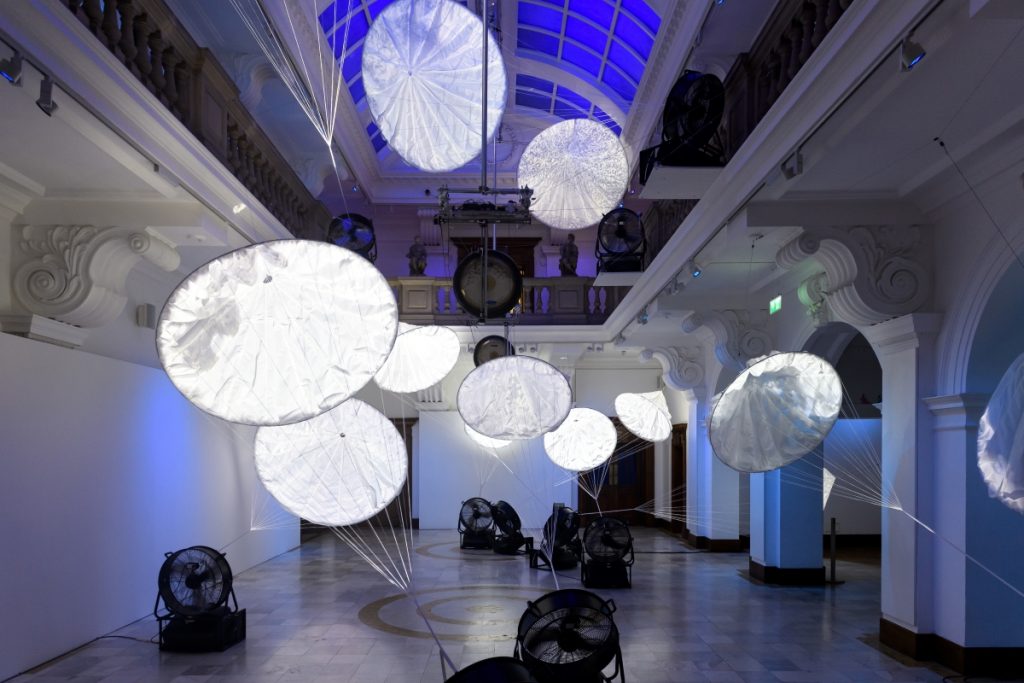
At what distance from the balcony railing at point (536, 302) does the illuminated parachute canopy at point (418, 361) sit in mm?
9415

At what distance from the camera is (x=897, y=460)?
930 cm

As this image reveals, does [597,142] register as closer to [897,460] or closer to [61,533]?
[897,460]

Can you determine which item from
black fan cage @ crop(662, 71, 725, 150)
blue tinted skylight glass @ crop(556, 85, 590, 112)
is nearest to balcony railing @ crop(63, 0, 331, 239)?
black fan cage @ crop(662, 71, 725, 150)

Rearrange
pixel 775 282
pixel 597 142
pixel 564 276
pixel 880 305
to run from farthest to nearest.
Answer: pixel 564 276, pixel 775 282, pixel 880 305, pixel 597 142

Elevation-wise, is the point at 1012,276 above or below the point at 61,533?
above

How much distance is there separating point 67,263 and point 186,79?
2354 millimetres

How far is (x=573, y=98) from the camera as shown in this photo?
61.0 ft

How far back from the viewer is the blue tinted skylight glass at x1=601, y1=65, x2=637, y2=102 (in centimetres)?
1628

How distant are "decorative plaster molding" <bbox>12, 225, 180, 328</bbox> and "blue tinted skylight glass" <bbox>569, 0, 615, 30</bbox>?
8803mm

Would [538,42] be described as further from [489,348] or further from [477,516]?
[477,516]

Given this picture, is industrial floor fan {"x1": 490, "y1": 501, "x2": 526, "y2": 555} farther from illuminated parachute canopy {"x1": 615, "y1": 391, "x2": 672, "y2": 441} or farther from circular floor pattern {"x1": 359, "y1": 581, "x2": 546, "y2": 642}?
circular floor pattern {"x1": 359, "y1": 581, "x2": 546, "y2": 642}

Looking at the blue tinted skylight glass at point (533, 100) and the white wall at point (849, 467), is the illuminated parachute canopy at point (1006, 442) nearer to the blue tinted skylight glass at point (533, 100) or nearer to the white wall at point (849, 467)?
the white wall at point (849, 467)

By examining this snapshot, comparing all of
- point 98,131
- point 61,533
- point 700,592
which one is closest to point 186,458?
point 61,533

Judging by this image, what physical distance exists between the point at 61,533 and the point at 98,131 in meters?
4.72
